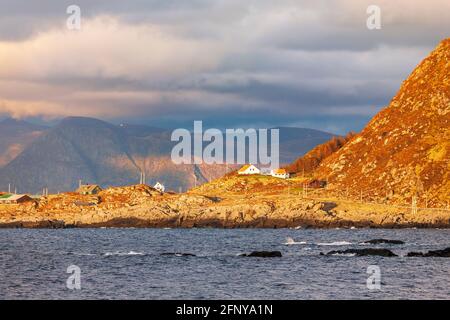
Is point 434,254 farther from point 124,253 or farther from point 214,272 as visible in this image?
point 124,253

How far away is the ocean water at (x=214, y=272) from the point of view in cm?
7675

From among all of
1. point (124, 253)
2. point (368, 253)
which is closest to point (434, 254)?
point (368, 253)

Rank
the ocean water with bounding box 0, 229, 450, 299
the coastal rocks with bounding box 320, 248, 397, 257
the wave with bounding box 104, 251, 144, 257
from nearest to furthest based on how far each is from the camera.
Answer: the ocean water with bounding box 0, 229, 450, 299 → the coastal rocks with bounding box 320, 248, 397, 257 → the wave with bounding box 104, 251, 144, 257

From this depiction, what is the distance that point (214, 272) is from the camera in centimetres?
9494

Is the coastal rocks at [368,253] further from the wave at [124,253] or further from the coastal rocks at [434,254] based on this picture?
the wave at [124,253]

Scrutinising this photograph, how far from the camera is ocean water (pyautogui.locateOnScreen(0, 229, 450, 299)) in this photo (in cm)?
7675

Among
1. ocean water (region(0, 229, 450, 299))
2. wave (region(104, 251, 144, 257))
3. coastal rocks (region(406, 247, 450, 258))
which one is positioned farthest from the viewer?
wave (region(104, 251, 144, 257))

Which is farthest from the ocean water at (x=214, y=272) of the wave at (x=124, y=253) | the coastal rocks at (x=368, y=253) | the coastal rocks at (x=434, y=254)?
the coastal rocks at (x=434, y=254)

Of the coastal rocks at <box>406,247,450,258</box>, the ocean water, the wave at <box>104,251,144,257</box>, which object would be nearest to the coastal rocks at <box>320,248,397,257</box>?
the coastal rocks at <box>406,247,450,258</box>

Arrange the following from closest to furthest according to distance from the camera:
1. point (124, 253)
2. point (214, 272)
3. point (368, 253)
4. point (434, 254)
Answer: point (214, 272) → point (434, 254) → point (368, 253) → point (124, 253)

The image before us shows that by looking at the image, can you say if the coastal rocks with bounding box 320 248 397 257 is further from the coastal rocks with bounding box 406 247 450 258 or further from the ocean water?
the ocean water

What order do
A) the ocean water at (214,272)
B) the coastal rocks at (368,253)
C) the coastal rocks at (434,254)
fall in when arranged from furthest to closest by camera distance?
1. the coastal rocks at (368,253)
2. the coastal rocks at (434,254)
3. the ocean water at (214,272)

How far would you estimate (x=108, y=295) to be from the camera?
75438 millimetres
